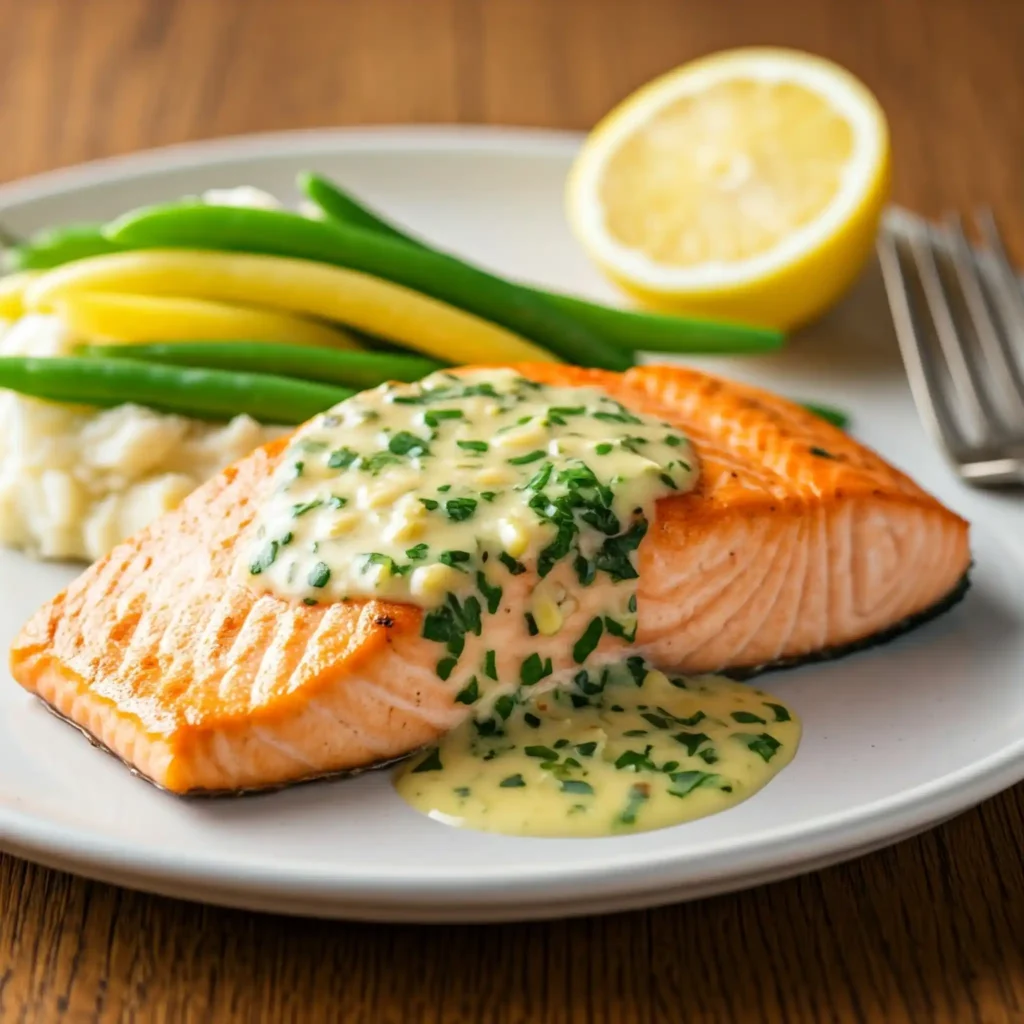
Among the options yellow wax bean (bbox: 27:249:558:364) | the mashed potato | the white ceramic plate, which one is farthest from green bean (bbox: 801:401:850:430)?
the mashed potato

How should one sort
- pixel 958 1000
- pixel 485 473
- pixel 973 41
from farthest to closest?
pixel 973 41
pixel 485 473
pixel 958 1000

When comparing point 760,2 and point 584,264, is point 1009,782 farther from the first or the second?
point 760,2

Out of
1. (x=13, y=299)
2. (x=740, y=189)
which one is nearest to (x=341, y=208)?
(x=13, y=299)

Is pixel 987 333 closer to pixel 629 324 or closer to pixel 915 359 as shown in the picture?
pixel 915 359

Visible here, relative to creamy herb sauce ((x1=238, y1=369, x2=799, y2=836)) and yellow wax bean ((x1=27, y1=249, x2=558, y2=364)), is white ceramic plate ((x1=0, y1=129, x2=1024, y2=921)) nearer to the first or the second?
creamy herb sauce ((x1=238, y1=369, x2=799, y2=836))

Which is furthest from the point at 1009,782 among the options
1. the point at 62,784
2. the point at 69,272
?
the point at 69,272

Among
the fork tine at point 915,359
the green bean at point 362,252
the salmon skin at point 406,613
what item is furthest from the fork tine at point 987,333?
the green bean at point 362,252
